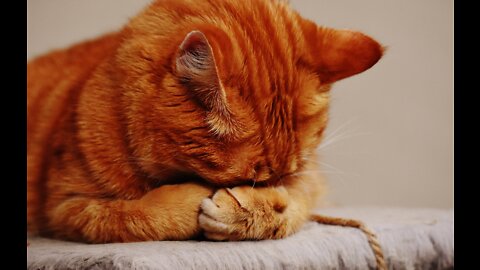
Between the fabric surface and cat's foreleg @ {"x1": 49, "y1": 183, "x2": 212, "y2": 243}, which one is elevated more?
cat's foreleg @ {"x1": 49, "y1": 183, "x2": 212, "y2": 243}

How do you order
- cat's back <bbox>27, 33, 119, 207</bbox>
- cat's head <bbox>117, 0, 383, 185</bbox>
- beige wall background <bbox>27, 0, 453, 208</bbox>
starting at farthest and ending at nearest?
1. beige wall background <bbox>27, 0, 453, 208</bbox>
2. cat's back <bbox>27, 33, 119, 207</bbox>
3. cat's head <bbox>117, 0, 383, 185</bbox>

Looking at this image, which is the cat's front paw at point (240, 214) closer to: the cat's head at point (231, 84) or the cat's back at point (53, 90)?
the cat's head at point (231, 84)

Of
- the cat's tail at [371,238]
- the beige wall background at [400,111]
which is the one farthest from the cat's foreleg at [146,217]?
the beige wall background at [400,111]

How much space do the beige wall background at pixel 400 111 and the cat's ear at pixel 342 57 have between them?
1.14m

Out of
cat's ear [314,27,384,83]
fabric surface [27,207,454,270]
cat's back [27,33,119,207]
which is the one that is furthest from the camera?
cat's back [27,33,119,207]

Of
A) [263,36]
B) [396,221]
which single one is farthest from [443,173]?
[263,36]

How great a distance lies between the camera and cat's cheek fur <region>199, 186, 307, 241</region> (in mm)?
1048

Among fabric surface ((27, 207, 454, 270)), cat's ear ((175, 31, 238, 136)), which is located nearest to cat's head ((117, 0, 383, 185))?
cat's ear ((175, 31, 238, 136))

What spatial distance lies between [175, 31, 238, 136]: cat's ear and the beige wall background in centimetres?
136

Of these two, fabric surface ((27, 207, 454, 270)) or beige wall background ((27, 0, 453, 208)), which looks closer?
fabric surface ((27, 207, 454, 270))

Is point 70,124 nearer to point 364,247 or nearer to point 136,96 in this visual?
point 136,96

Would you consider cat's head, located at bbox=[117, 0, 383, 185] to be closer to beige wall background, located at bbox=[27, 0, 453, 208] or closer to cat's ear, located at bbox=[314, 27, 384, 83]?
cat's ear, located at bbox=[314, 27, 384, 83]

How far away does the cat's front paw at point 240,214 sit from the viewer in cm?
105

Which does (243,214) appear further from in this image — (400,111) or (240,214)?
(400,111)
